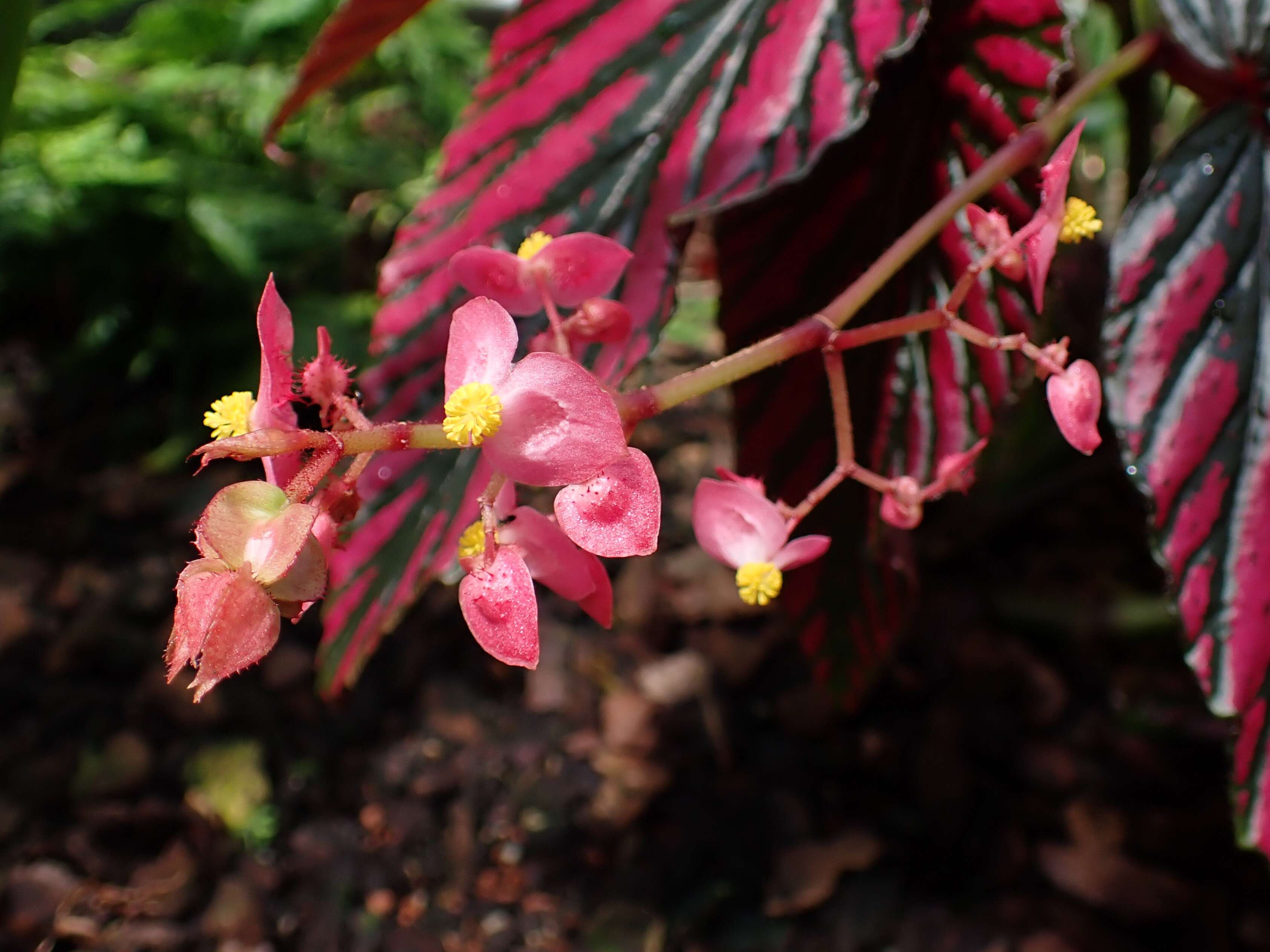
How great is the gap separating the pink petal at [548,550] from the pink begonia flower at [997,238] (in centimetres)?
19

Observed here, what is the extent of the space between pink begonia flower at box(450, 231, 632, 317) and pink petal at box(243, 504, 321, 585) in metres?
0.13

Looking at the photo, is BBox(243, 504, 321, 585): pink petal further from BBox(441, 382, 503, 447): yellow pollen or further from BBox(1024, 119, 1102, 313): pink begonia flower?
BBox(1024, 119, 1102, 313): pink begonia flower

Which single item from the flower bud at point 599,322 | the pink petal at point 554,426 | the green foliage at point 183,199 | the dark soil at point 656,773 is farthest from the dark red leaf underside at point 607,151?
the green foliage at point 183,199

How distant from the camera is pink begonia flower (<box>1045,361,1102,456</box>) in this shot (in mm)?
310

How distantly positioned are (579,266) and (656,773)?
68cm

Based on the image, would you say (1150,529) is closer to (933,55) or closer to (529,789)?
(933,55)

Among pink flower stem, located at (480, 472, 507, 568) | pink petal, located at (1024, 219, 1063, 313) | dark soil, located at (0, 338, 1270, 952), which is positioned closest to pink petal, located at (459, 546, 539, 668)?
pink flower stem, located at (480, 472, 507, 568)

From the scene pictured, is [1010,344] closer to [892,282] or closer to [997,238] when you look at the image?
[997,238]

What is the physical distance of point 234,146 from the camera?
1.45 meters

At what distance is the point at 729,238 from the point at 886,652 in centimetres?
30

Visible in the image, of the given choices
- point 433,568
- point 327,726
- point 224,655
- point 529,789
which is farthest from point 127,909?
point 224,655

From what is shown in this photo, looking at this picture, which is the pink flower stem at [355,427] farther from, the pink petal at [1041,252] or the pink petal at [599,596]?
the pink petal at [1041,252]

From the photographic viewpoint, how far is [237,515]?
24cm

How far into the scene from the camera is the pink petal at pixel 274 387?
274 mm
